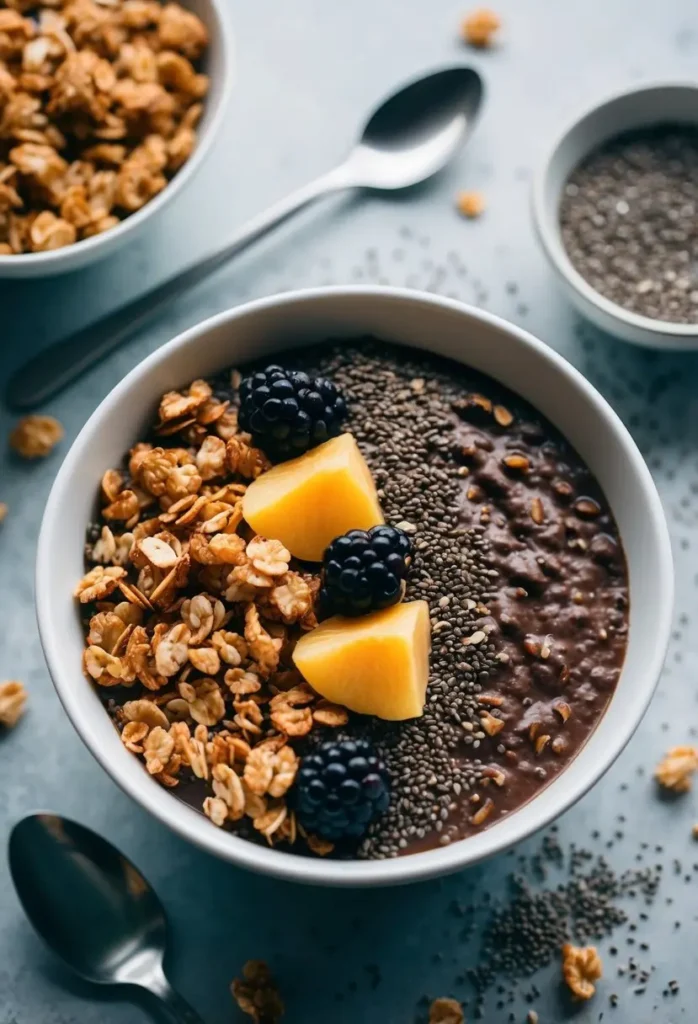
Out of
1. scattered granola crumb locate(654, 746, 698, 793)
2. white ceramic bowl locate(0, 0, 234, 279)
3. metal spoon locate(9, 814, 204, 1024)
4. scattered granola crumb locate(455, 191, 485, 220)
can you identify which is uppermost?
white ceramic bowl locate(0, 0, 234, 279)

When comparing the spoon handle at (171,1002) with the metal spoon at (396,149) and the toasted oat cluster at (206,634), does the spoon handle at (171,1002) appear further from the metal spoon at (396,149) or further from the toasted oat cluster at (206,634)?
the metal spoon at (396,149)

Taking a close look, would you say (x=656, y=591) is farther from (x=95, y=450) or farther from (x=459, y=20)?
(x=459, y=20)

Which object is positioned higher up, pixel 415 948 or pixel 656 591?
pixel 656 591

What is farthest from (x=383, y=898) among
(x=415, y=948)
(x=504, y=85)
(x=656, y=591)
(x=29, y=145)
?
(x=504, y=85)

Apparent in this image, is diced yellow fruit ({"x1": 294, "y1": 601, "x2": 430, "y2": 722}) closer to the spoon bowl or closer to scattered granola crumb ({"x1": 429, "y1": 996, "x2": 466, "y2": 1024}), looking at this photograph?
scattered granola crumb ({"x1": 429, "y1": 996, "x2": 466, "y2": 1024})

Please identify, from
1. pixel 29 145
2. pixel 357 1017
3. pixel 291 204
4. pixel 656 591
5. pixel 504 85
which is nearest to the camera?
pixel 656 591

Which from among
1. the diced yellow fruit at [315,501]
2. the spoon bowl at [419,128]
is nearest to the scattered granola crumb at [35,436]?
the diced yellow fruit at [315,501]

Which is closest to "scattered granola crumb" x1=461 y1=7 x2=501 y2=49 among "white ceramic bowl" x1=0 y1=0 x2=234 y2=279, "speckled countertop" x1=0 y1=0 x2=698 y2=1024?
"speckled countertop" x1=0 y1=0 x2=698 y2=1024
